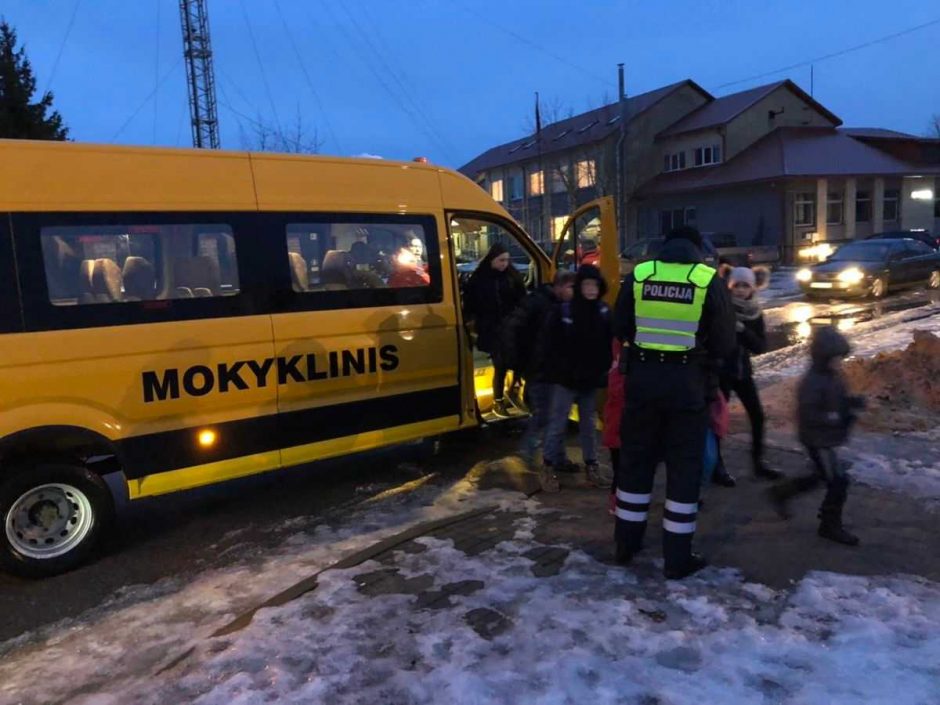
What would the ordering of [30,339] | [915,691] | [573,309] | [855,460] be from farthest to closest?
[855,460], [573,309], [30,339], [915,691]

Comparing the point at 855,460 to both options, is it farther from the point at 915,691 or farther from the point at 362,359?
the point at 362,359

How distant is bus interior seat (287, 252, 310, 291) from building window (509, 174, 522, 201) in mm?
46583

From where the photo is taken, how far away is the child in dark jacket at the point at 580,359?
5.48m

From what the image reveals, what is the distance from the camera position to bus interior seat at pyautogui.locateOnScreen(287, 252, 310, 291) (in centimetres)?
553

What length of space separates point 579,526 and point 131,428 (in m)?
2.92

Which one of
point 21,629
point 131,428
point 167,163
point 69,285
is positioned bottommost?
point 21,629

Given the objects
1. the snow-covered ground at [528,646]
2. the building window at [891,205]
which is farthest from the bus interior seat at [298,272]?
the building window at [891,205]

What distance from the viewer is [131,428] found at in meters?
4.91

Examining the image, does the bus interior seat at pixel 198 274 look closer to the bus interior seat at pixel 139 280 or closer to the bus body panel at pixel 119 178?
the bus interior seat at pixel 139 280

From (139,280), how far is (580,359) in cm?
300

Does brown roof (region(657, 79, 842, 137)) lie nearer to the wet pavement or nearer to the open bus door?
the wet pavement

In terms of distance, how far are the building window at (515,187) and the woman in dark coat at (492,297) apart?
45.4m

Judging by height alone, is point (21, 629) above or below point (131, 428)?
below

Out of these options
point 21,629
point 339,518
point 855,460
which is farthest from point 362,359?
point 855,460
